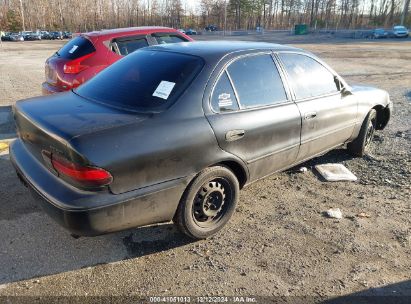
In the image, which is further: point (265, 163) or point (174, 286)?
point (265, 163)

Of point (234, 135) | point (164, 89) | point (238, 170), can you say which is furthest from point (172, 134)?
point (238, 170)

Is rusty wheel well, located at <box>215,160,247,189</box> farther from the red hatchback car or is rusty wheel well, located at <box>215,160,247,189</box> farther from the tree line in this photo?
the tree line

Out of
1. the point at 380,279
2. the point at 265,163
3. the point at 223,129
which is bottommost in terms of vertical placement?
the point at 380,279

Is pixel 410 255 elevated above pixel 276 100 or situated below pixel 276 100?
below

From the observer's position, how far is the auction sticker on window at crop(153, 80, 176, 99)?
304 cm

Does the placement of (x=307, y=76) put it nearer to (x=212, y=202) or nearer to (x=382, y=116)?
(x=212, y=202)

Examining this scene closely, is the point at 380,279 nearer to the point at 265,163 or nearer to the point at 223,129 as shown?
the point at 265,163

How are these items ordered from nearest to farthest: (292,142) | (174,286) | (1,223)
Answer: (174,286) → (1,223) → (292,142)

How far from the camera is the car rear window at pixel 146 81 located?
3.04 meters

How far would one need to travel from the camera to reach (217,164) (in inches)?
128

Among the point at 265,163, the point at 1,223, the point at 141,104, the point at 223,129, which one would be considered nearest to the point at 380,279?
the point at 265,163

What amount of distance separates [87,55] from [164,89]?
385 cm

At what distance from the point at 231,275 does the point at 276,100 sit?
1829 mm

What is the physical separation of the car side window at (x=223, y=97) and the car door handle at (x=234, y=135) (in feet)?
0.68
